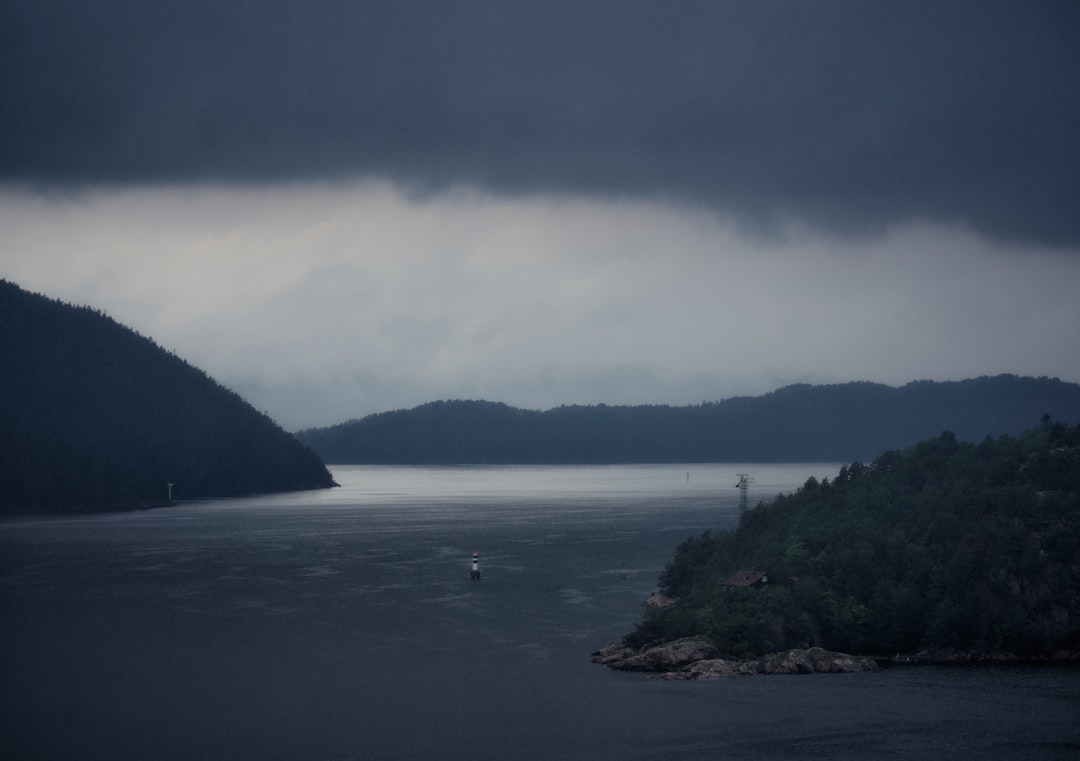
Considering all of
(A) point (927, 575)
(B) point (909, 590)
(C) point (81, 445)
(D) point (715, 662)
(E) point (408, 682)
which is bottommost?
(E) point (408, 682)

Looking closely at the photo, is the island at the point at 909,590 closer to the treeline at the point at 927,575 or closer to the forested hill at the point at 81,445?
the treeline at the point at 927,575

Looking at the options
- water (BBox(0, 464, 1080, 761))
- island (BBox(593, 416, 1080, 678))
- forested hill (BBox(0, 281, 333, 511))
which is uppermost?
forested hill (BBox(0, 281, 333, 511))

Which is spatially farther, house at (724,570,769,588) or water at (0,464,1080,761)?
house at (724,570,769,588)

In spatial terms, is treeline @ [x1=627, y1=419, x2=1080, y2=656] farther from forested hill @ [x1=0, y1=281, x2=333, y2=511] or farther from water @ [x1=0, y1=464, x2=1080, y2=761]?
Answer: forested hill @ [x1=0, y1=281, x2=333, y2=511]

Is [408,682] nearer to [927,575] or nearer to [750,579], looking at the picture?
[750,579]

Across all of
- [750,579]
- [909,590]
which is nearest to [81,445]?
[750,579]

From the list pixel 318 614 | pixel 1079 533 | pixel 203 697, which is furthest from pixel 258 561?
pixel 1079 533

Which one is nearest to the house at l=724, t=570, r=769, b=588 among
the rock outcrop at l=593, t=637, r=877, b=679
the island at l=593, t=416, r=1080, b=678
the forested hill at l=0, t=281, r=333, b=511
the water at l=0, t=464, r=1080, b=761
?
the island at l=593, t=416, r=1080, b=678
